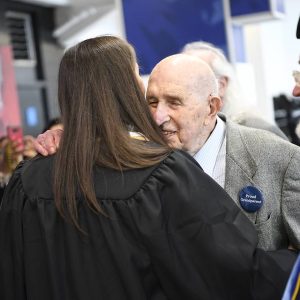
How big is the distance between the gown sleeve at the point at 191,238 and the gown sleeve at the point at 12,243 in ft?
1.32

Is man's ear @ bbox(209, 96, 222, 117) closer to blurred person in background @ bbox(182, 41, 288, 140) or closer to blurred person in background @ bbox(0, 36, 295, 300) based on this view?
blurred person in background @ bbox(0, 36, 295, 300)

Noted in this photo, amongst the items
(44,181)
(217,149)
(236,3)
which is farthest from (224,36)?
(44,181)

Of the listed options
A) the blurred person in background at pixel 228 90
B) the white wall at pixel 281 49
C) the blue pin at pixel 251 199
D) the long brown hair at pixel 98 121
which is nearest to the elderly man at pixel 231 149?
the blue pin at pixel 251 199

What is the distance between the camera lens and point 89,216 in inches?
66.1

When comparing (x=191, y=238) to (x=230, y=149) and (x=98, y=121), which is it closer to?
(x=98, y=121)

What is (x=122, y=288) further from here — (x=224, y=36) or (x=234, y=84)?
(x=224, y=36)

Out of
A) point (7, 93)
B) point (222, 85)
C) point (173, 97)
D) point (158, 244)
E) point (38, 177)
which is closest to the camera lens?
point (158, 244)

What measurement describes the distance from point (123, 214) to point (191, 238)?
0.65 feet

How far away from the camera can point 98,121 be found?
5.57 ft

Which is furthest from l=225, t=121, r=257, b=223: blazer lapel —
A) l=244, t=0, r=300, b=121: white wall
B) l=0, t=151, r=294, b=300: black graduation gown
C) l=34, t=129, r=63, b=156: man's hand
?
l=244, t=0, r=300, b=121: white wall

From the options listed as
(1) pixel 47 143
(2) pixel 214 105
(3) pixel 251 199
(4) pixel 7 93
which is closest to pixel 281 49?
(4) pixel 7 93

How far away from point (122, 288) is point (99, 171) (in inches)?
13.2

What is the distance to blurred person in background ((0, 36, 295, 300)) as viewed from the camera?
64.7 inches

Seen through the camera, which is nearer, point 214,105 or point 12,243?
point 12,243
